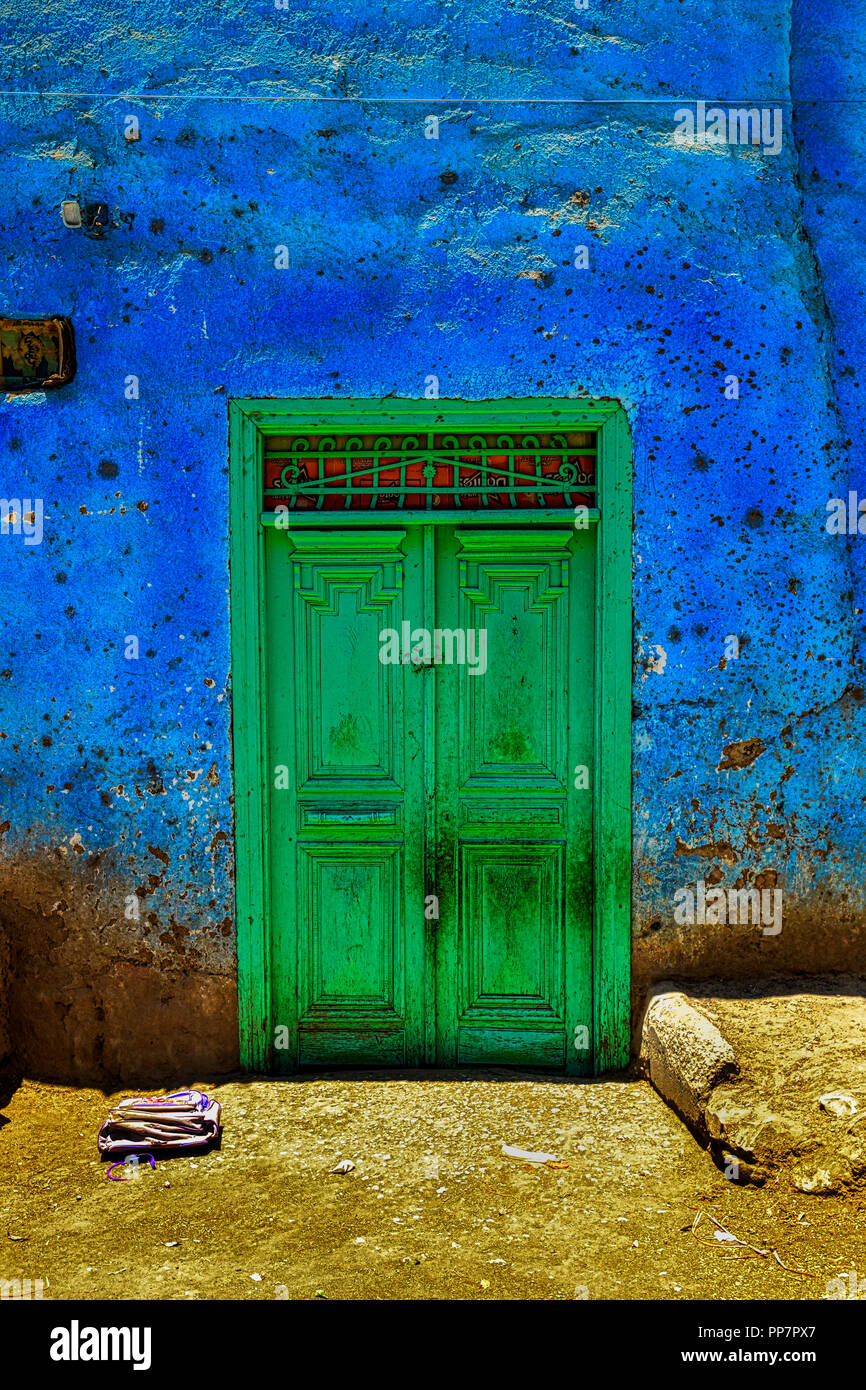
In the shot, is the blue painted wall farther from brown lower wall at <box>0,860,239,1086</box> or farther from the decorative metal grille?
the decorative metal grille

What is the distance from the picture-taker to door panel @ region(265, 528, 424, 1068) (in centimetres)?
430

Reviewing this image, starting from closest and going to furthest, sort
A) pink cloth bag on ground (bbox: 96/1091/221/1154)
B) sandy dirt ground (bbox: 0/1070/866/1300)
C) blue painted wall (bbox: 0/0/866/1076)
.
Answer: sandy dirt ground (bbox: 0/1070/866/1300), pink cloth bag on ground (bbox: 96/1091/221/1154), blue painted wall (bbox: 0/0/866/1076)

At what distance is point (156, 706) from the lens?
423 cm

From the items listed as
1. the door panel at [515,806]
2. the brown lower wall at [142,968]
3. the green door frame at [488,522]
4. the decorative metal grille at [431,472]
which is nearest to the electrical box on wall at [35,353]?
the green door frame at [488,522]

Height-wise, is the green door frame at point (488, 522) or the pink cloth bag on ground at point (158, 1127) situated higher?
the green door frame at point (488, 522)

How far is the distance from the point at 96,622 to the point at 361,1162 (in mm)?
2249

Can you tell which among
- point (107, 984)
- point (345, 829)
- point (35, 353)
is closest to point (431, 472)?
point (345, 829)

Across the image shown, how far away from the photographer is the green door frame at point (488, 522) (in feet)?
13.6

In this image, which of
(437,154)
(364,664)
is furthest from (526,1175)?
(437,154)

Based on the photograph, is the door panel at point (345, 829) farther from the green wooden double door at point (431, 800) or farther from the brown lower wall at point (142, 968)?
the brown lower wall at point (142, 968)

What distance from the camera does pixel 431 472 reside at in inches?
166

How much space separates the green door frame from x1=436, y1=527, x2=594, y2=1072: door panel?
98mm

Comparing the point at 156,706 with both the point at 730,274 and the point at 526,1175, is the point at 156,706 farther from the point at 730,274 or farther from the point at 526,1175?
the point at 730,274

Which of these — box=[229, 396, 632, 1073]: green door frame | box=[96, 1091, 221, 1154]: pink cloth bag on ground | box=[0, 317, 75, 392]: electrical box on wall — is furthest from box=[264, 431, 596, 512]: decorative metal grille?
box=[96, 1091, 221, 1154]: pink cloth bag on ground
